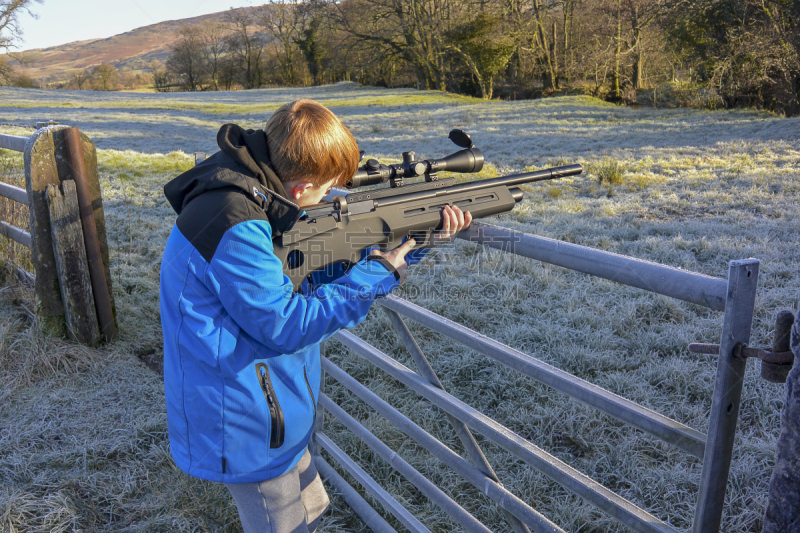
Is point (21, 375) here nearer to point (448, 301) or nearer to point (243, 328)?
point (243, 328)

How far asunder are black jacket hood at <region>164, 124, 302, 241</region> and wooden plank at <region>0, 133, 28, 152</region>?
3430 mm

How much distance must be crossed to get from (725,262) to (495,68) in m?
31.4

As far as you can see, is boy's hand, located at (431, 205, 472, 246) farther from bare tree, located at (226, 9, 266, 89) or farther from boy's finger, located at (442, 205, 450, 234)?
bare tree, located at (226, 9, 266, 89)

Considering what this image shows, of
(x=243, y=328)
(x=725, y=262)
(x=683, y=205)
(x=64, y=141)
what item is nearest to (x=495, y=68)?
(x=683, y=205)

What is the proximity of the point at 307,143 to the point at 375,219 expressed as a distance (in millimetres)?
444

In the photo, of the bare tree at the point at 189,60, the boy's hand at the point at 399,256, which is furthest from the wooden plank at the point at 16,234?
the bare tree at the point at 189,60

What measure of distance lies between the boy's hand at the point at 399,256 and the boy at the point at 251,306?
0.01 m

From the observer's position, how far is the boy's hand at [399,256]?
77.0 inches

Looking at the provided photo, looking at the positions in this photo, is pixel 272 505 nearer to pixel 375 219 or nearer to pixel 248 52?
pixel 375 219

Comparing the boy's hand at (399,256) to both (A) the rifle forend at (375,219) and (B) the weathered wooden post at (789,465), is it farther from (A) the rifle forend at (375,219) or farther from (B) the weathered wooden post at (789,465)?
(B) the weathered wooden post at (789,465)

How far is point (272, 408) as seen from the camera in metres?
1.80

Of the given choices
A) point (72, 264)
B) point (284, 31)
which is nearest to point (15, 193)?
point (72, 264)

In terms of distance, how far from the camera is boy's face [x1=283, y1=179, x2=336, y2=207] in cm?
190

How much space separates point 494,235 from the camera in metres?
1.93
